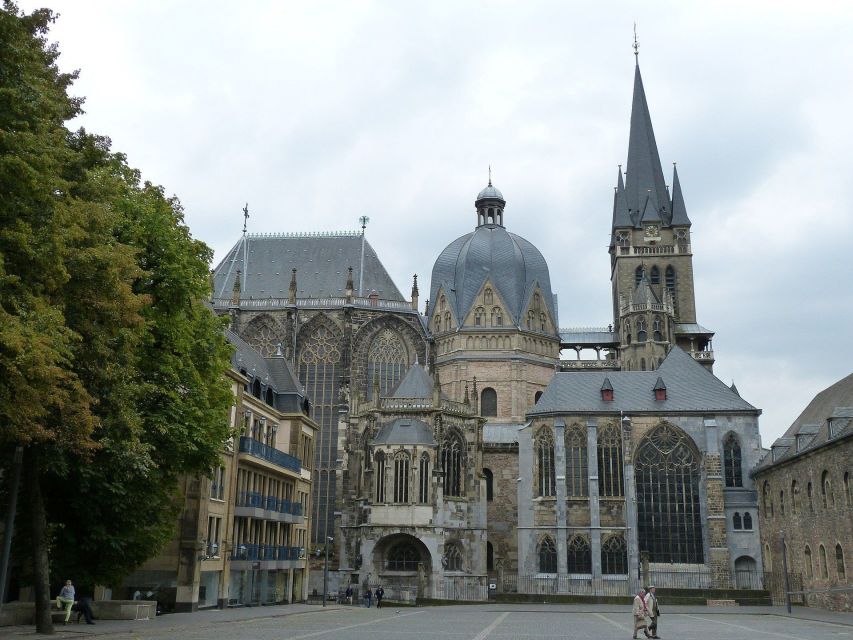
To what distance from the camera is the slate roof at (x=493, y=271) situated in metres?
66.8

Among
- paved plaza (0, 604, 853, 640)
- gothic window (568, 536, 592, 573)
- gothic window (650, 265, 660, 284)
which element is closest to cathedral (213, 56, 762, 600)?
gothic window (568, 536, 592, 573)

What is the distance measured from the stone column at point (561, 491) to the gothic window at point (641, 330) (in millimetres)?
19495

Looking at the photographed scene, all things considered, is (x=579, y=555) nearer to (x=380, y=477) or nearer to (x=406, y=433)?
(x=406, y=433)

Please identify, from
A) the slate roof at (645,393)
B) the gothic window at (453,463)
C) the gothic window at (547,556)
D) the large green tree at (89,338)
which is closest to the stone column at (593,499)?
the slate roof at (645,393)

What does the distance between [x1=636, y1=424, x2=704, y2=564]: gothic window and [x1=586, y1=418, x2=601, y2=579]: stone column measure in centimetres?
266

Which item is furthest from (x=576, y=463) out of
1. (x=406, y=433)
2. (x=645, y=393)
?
(x=406, y=433)

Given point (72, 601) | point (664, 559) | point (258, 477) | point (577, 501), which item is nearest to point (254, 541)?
point (258, 477)

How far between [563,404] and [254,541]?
24.0 m

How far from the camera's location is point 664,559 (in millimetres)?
51812

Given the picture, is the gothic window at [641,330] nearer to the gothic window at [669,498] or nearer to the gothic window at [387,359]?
the gothic window at [669,498]

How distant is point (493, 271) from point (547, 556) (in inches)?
934

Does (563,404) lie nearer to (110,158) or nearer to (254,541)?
(254,541)

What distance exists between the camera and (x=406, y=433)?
52.1 m

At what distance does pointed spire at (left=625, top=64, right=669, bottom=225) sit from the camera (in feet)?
267
